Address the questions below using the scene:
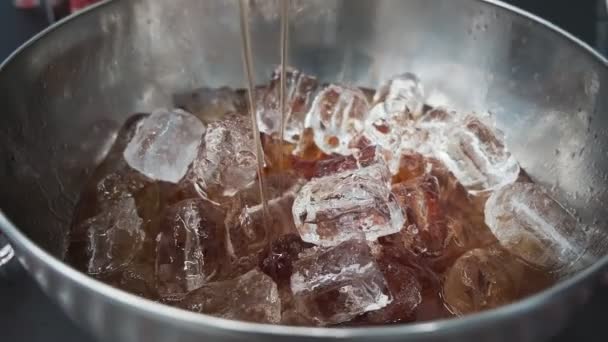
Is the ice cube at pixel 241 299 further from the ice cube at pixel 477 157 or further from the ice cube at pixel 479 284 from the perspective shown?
the ice cube at pixel 477 157

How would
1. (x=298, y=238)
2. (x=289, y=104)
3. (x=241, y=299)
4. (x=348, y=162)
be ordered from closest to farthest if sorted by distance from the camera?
(x=241, y=299), (x=298, y=238), (x=348, y=162), (x=289, y=104)

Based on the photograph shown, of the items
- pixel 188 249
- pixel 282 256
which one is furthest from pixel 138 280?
pixel 282 256

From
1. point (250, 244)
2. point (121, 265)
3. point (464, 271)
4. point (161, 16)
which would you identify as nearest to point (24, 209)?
point (121, 265)

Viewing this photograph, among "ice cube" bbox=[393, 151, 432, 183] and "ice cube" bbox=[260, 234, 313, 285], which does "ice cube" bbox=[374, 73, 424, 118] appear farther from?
"ice cube" bbox=[260, 234, 313, 285]

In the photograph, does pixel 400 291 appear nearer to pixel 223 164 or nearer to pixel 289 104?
pixel 223 164

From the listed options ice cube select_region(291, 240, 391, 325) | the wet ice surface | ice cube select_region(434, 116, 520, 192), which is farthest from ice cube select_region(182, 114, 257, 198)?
ice cube select_region(434, 116, 520, 192)
